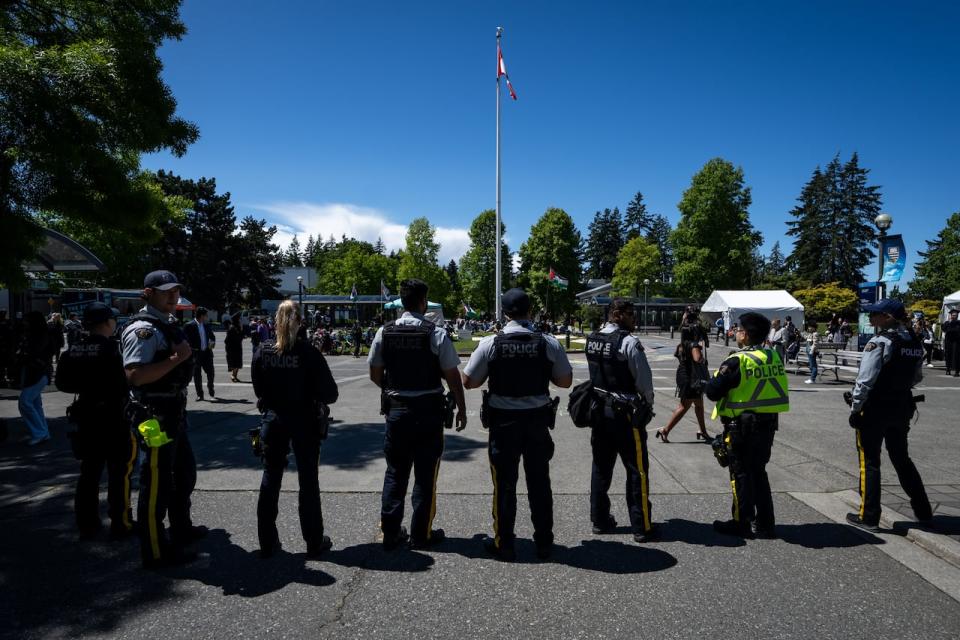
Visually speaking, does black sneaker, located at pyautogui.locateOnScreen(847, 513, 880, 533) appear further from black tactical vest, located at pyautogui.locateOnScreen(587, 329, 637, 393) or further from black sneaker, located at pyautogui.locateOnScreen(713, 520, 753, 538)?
black tactical vest, located at pyautogui.locateOnScreen(587, 329, 637, 393)

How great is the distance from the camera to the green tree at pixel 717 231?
4794cm

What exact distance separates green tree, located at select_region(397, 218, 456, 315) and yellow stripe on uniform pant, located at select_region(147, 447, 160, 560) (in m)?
54.7

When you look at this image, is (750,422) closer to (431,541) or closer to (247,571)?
(431,541)

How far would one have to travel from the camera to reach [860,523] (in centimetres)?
425

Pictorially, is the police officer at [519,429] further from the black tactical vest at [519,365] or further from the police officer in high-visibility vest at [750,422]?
the police officer in high-visibility vest at [750,422]

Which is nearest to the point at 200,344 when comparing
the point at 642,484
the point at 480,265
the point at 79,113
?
the point at 79,113

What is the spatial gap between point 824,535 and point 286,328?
439 cm

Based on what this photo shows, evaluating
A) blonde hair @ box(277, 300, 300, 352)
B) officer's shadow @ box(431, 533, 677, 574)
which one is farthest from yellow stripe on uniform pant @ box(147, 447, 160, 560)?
officer's shadow @ box(431, 533, 677, 574)

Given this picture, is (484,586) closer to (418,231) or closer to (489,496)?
(489,496)

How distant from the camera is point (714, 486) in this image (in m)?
5.36

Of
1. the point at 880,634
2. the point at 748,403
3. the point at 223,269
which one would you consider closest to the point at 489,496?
the point at 748,403

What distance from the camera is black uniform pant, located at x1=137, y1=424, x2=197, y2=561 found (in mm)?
3518

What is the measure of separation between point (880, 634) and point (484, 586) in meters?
2.17

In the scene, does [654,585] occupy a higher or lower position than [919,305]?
lower
